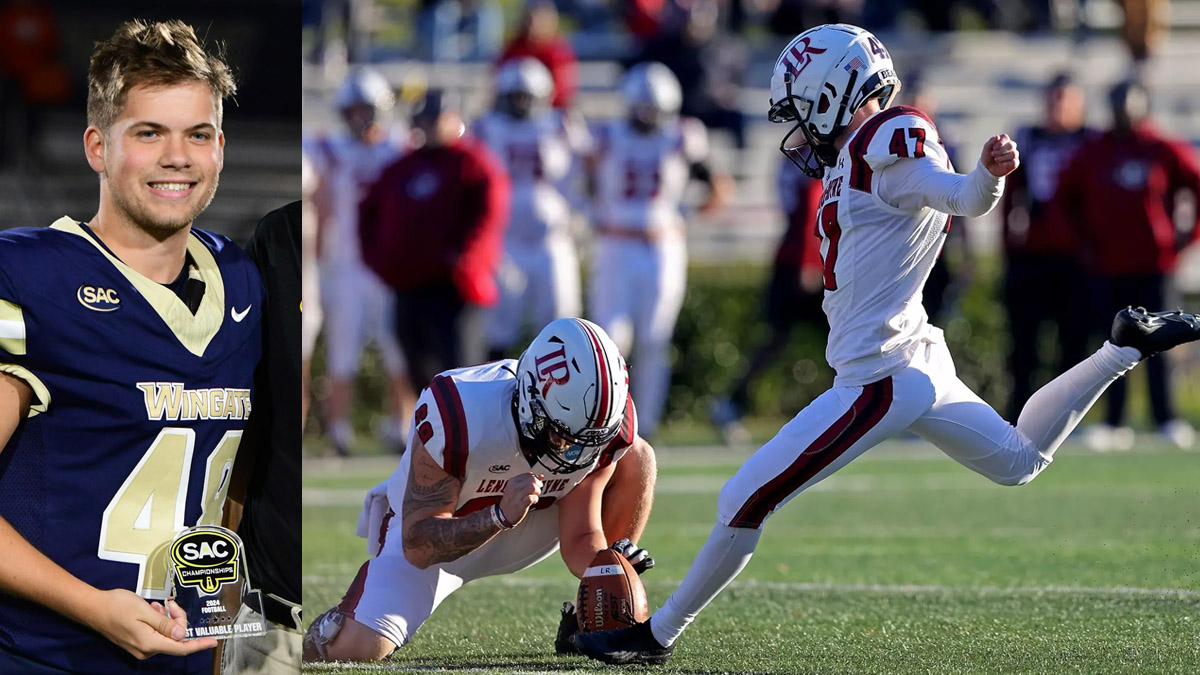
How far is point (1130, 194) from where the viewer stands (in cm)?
1038

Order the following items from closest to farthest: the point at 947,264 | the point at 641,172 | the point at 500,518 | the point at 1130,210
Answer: the point at 500,518, the point at 1130,210, the point at 641,172, the point at 947,264

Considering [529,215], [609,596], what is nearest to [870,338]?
[609,596]

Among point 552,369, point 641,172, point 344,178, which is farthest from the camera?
point 344,178

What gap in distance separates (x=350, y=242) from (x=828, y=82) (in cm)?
722

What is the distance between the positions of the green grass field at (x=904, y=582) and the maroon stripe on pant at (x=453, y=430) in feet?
1.65

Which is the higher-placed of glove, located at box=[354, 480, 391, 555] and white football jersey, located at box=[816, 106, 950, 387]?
white football jersey, located at box=[816, 106, 950, 387]

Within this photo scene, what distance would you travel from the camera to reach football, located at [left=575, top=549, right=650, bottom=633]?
13.9 ft

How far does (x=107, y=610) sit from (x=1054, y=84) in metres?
8.89

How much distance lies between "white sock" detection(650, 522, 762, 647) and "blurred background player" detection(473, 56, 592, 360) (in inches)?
269

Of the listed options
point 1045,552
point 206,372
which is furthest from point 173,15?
point 1045,552

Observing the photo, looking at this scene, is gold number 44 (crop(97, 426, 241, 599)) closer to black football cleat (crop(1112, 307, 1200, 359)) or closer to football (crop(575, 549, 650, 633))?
football (crop(575, 549, 650, 633))

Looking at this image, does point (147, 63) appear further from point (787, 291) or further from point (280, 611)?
point (787, 291)

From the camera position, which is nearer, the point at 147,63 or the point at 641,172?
the point at 147,63

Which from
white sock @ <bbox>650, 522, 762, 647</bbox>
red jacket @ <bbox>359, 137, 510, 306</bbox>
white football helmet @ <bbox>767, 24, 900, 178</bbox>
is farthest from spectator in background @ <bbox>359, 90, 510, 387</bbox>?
white sock @ <bbox>650, 522, 762, 647</bbox>
